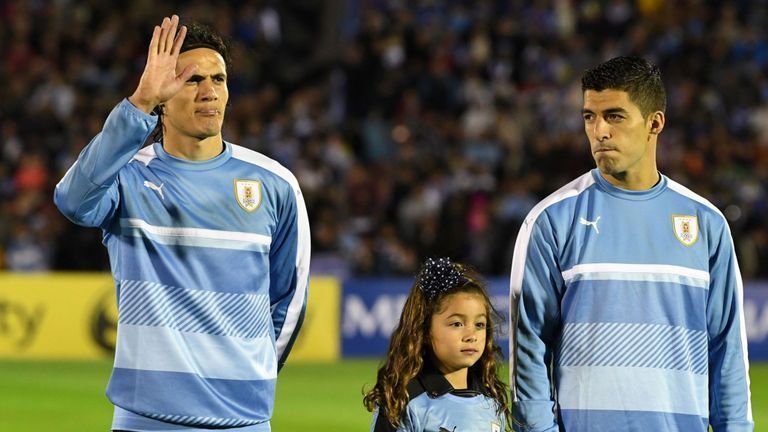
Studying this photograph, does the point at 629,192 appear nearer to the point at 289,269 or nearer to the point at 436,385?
the point at 436,385

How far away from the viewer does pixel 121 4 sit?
21266mm

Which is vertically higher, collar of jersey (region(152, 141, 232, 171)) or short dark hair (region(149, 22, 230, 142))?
short dark hair (region(149, 22, 230, 142))

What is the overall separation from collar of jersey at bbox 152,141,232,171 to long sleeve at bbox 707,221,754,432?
A: 1807 mm

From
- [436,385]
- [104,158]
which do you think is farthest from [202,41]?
[436,385]

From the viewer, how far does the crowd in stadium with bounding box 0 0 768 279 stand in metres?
18.4

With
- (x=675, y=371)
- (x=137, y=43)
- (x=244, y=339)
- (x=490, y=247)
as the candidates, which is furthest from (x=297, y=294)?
(x=137, y=43)

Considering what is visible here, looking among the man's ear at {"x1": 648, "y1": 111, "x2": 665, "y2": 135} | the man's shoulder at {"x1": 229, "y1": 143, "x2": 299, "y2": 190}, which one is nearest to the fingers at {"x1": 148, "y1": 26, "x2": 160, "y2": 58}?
the man's shoulder at {"x1": 229, "y1": 143, "x2": 299, "y2": 190}

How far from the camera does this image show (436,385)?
17.0ft

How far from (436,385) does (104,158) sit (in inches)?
60.0

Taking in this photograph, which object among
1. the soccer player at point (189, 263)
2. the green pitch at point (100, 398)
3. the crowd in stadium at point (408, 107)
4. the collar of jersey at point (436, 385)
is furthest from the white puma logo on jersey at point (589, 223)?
the crowd in stadium at point (408, 107)

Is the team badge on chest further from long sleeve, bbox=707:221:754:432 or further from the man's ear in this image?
long sleeve, bbox=707:221:754:432

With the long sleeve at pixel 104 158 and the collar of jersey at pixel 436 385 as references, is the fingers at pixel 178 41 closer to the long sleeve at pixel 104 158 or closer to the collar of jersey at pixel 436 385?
the long sleeve at pixel 104 158

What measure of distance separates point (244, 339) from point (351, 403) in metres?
7.75

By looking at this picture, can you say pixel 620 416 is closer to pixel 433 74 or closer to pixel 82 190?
pixel 82 190
